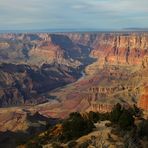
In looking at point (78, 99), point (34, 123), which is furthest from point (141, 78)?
point (34, 123)

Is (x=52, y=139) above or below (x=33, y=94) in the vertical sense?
above

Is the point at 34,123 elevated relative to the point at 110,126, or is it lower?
lower

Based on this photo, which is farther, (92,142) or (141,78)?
(141,78)

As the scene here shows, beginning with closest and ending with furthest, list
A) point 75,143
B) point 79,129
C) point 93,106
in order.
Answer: point 75,143
point 79,129
point 93,106

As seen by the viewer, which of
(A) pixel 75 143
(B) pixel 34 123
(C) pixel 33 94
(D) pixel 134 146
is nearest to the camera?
(D) pixel 134 146

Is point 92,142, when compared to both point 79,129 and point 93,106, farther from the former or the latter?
point 93,106

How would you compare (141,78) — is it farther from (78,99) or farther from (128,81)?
(78,99)

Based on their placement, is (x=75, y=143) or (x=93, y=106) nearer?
(x=75, y=143)

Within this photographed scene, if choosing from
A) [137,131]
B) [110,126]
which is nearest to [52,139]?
[110,126]

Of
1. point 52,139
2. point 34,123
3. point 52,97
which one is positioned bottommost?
point 52,97
